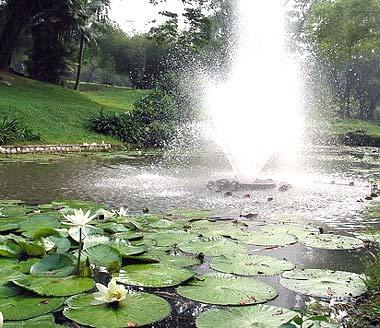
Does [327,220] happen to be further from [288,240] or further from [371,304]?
[371,304]

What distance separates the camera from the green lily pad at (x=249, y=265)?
3339mm

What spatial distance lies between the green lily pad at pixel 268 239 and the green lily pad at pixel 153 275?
1.06 metres

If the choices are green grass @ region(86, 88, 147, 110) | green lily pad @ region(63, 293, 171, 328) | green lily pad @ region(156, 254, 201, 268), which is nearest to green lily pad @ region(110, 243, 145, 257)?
green lily pad @ region(156, 254, 201, 268)

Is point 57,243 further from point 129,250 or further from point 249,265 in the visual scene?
point 249,265

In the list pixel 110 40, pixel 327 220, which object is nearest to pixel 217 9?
pixel 110 40

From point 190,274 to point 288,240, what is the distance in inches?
53.5

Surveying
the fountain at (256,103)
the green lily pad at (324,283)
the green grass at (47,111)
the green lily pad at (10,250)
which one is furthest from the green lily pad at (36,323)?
the green grass at (47,111)

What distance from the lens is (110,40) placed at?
1567 inches

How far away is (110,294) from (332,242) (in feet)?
7.68

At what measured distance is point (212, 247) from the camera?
3902mm

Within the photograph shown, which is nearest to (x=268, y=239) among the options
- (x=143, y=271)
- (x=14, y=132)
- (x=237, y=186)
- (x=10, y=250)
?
(x=143, y=271)

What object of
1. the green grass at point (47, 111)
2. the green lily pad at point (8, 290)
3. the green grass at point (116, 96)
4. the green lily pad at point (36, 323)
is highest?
the green grass at point (116, 96)

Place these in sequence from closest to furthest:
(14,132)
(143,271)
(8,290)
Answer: (8,290) → (143,271) → (14,132)

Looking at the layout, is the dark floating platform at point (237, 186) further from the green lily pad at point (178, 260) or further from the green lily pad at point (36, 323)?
the green lily pad at point (36, 323)
